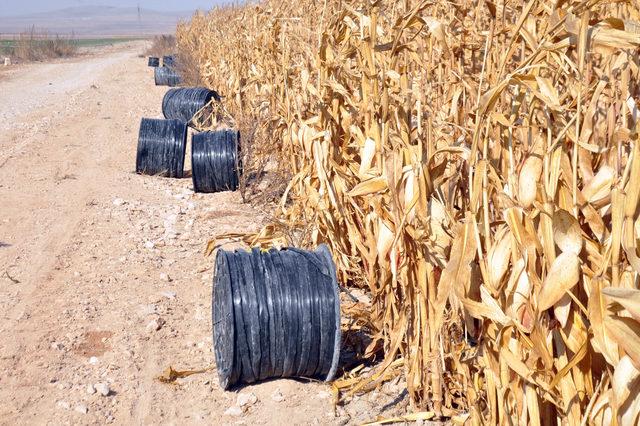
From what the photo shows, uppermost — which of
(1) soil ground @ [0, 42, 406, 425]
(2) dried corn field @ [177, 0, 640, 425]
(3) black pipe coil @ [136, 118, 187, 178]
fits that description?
(2) dried corn field @ [177, 0, 640, 425]

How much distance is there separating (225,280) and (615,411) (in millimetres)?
2203

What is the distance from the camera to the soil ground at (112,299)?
13.0ft

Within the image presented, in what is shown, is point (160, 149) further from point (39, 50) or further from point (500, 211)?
point (39, 50)

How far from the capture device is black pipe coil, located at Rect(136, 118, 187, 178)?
31.0ft

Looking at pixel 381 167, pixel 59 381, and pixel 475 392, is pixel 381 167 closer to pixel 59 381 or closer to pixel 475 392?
pixel 475 392

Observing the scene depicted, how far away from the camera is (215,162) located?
27.7 ft

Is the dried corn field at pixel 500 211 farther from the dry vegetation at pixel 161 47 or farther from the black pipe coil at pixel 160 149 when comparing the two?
the dry vegetation at pixel 161 47

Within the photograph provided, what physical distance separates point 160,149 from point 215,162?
1.31m

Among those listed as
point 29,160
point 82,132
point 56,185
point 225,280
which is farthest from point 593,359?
point 82,132

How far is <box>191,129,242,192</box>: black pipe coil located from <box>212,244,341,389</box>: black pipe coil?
14.5 feet

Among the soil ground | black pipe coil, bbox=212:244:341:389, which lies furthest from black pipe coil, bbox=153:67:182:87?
black pipe coil, bbox=212:244:341:389

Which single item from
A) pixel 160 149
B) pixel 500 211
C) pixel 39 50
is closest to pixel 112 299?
pixel 500 211

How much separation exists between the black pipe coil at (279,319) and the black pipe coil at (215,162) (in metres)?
4.41

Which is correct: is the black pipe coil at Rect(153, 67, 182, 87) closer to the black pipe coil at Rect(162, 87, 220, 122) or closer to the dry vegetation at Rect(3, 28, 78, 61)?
the black pipe coil at Rect(162, 87, 220, 122)
